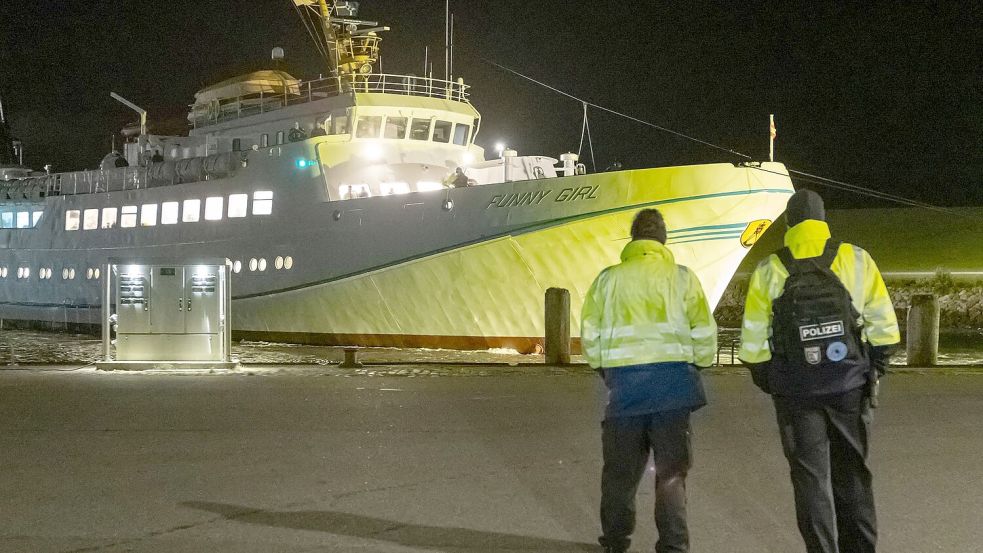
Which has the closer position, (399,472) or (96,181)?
(399,472)

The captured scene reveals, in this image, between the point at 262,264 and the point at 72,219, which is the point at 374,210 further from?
the point at 72,219

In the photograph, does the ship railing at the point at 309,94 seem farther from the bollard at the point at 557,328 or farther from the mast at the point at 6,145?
the mast at the point at 6,145

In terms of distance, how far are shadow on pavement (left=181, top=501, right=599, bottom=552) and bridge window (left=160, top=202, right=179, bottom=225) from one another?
21.0 meters

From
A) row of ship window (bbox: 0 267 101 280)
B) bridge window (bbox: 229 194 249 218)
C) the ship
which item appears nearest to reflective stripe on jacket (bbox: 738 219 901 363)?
the ship

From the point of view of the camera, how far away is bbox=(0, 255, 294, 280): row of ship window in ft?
74.7

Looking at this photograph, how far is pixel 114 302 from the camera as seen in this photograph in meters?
14.5

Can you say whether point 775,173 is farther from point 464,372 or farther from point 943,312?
point 943,312

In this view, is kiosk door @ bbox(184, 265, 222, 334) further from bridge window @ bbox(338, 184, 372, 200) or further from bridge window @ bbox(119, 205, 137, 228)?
bridge window @ bbox(119, 205, 137, 228)

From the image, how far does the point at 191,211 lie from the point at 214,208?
1.04 meters

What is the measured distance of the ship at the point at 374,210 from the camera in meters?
19.0

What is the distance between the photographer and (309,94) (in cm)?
2366

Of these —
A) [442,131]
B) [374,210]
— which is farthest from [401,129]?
[374,210]

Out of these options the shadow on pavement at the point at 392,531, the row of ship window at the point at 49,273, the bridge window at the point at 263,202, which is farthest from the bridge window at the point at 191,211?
the shadow on pavement at the point at 392,531

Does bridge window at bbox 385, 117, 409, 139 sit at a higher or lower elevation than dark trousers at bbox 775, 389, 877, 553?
higher
